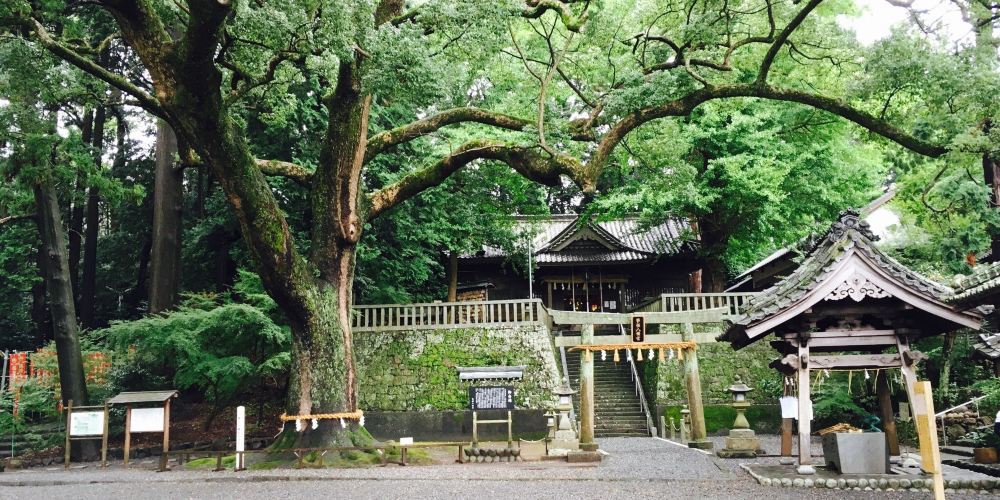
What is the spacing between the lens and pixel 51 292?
1395 cm

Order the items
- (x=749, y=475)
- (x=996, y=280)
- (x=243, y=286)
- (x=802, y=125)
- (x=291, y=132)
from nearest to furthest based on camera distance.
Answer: (x=749, y=475) → (x=996, y=280) → (x=243, y=286) → (x=291, y=132) → (x=802, y=125)

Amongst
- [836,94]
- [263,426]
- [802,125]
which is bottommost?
[263,426]

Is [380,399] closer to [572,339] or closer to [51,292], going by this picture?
[572,339]

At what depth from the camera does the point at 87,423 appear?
39.2 ft

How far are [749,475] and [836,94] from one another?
8099 millimetres

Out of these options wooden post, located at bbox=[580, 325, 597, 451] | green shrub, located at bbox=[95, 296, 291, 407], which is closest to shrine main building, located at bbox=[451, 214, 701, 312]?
green shrub, located at bbox=[95, 296, 291, 407]

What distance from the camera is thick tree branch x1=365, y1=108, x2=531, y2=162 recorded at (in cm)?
1206

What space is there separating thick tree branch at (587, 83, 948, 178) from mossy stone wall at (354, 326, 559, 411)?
7.59 m

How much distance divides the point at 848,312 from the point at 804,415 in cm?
151

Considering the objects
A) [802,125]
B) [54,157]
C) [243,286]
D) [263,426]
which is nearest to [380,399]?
[263,426]

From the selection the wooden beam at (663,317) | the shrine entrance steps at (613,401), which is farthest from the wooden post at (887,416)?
the shrine entrance steps at (613,401)

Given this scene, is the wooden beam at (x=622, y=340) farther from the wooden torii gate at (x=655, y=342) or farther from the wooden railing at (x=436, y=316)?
the wooden railing at (x=436, y=316)

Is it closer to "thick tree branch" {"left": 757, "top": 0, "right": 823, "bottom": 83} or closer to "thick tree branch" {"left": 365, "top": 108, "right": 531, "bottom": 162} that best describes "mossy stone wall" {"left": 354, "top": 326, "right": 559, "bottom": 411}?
"thick tree branch" {"left": 365, "top": 108, "right": 531, "bottom": 162}

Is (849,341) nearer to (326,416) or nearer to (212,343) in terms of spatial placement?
(326,416)
